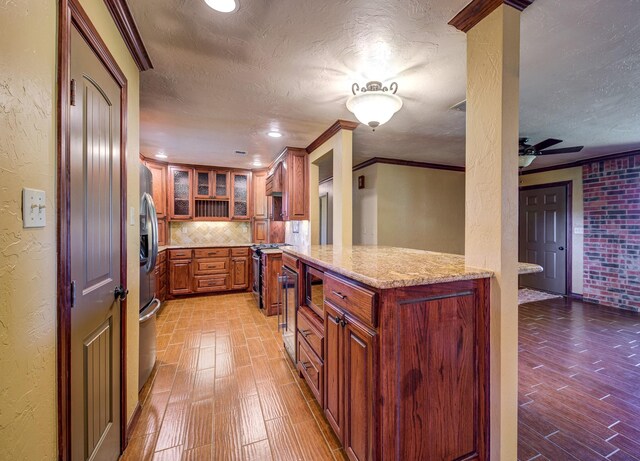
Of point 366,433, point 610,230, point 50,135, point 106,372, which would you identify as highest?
point 50,135

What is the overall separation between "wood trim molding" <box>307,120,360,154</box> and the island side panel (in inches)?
86.1

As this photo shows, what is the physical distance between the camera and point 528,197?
18.2ft

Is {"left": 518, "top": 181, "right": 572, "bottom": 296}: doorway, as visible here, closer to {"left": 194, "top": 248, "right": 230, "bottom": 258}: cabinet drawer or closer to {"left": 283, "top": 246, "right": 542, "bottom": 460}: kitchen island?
{"left": 283, "top": 246, "right": 542, "bottom": 460}: kitchen island

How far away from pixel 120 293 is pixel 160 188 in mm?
3840

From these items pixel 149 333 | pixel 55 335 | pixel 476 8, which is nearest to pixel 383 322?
pixel 55 335

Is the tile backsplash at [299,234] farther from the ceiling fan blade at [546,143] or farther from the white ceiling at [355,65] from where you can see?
the ceiling fan blade at [546,143]

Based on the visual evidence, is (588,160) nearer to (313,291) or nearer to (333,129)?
(333,129)

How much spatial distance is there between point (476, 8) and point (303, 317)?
2.12 meters

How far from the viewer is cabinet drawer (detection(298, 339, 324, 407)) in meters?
1.75

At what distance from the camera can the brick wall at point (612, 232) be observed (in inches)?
164

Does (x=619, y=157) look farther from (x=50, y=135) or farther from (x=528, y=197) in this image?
(x=50, y=135)

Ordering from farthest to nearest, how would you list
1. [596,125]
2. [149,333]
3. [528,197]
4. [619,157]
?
[528,197]
[619,157]
[596,125]
[149,333]

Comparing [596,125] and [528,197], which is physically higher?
[596,125]

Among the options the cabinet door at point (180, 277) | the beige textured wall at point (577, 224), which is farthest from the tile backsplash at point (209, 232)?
the beige textured wall at point (577, 224)
